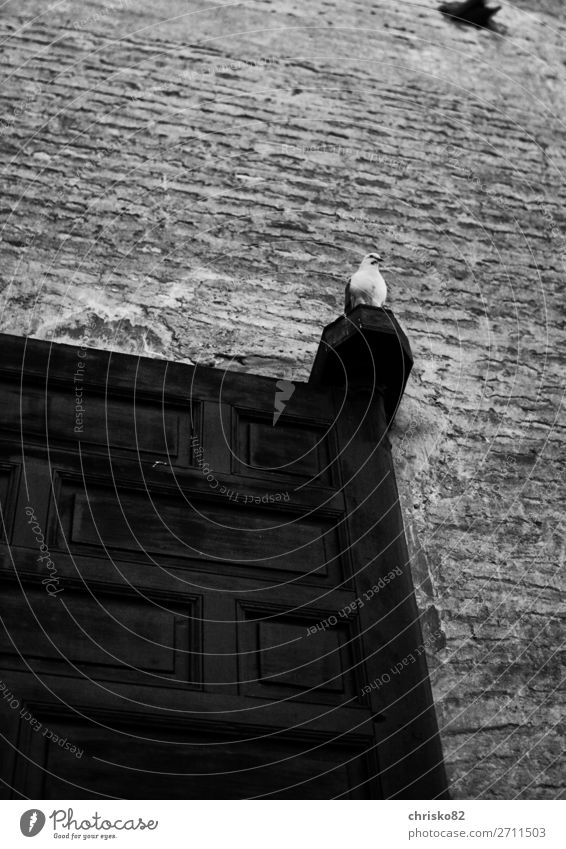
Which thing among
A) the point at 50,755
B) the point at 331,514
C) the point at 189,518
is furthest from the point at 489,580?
the point at 50,755

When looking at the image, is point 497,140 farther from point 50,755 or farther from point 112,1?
point 50,755

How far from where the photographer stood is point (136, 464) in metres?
3.03
